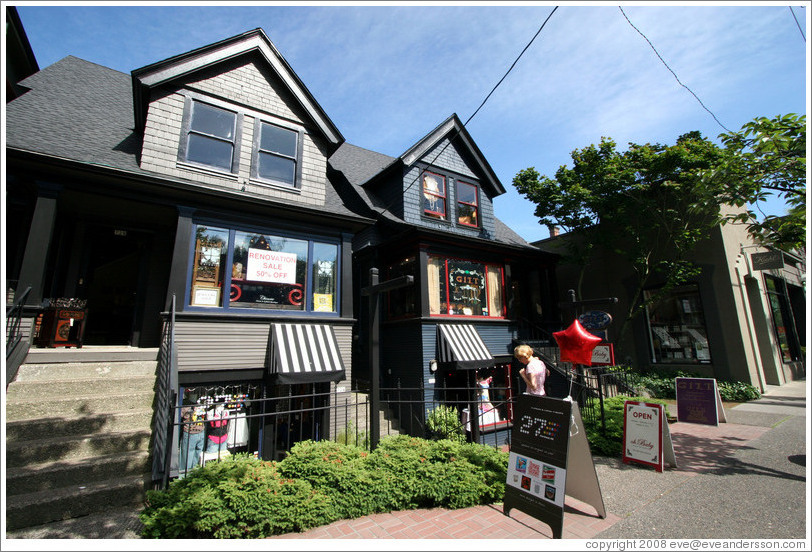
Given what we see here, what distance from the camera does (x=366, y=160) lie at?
17828mm

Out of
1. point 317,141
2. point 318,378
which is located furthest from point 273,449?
point 317,141

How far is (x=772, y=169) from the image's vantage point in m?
6.23

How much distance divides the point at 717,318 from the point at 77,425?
62.0ft

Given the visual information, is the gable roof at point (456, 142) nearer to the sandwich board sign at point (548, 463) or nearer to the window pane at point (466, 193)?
the window pane at point (466, 193)

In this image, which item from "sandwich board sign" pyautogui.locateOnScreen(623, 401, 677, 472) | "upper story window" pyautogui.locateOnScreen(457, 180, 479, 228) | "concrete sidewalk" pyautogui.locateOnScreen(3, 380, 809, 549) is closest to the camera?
"concrete sidewalk" pyautogui.locateOnScreen(3, 380, 809, 549)

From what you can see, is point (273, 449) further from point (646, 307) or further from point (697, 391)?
point (646, 307)

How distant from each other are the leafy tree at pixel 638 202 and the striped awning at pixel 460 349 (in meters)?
6.70

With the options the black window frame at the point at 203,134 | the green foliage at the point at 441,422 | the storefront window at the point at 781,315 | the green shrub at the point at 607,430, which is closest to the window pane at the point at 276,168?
the black window frame at the point at 203,134

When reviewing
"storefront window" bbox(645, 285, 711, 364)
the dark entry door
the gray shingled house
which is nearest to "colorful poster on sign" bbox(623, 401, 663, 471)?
the gray shingled house

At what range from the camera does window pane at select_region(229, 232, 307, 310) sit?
29.4 feet

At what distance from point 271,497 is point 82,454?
3.46 metres

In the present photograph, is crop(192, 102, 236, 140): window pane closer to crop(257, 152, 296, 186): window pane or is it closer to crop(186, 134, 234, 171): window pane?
crop(186, 134, 234, 171): window pane

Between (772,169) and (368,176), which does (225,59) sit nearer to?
(368,176)

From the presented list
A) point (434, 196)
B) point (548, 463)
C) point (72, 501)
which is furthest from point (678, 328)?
point (72, 501)
